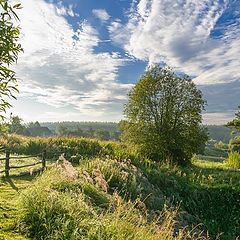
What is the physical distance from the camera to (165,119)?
2603 cm

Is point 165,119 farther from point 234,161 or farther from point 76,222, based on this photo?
point 76,222

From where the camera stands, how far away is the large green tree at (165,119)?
25.3 m

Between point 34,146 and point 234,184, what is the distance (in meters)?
14.5

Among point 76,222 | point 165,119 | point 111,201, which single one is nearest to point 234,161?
point 165,119

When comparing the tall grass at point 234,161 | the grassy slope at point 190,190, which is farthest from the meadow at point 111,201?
the tall grass at point 234,161

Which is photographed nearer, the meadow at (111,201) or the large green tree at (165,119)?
the meadow at (111,201)

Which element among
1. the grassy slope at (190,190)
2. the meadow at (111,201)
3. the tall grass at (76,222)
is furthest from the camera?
the grassy slope at (190,190)

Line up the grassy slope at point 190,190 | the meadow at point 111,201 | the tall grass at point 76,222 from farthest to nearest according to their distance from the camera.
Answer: the grassy slope at point 190,190 → the meadow at point 111,201 → the tall grass at point 76,222

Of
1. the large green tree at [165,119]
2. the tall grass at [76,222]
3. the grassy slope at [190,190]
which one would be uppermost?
the large green tree at [165,119]

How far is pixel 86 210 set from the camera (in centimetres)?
708

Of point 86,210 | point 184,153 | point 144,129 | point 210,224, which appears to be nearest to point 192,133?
point 184,153

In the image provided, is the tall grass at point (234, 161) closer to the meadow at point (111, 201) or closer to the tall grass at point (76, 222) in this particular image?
the meadow at point (111, 201)

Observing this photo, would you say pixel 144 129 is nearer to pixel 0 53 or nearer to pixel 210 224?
pixel 210 224

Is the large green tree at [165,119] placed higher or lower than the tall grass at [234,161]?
higher
